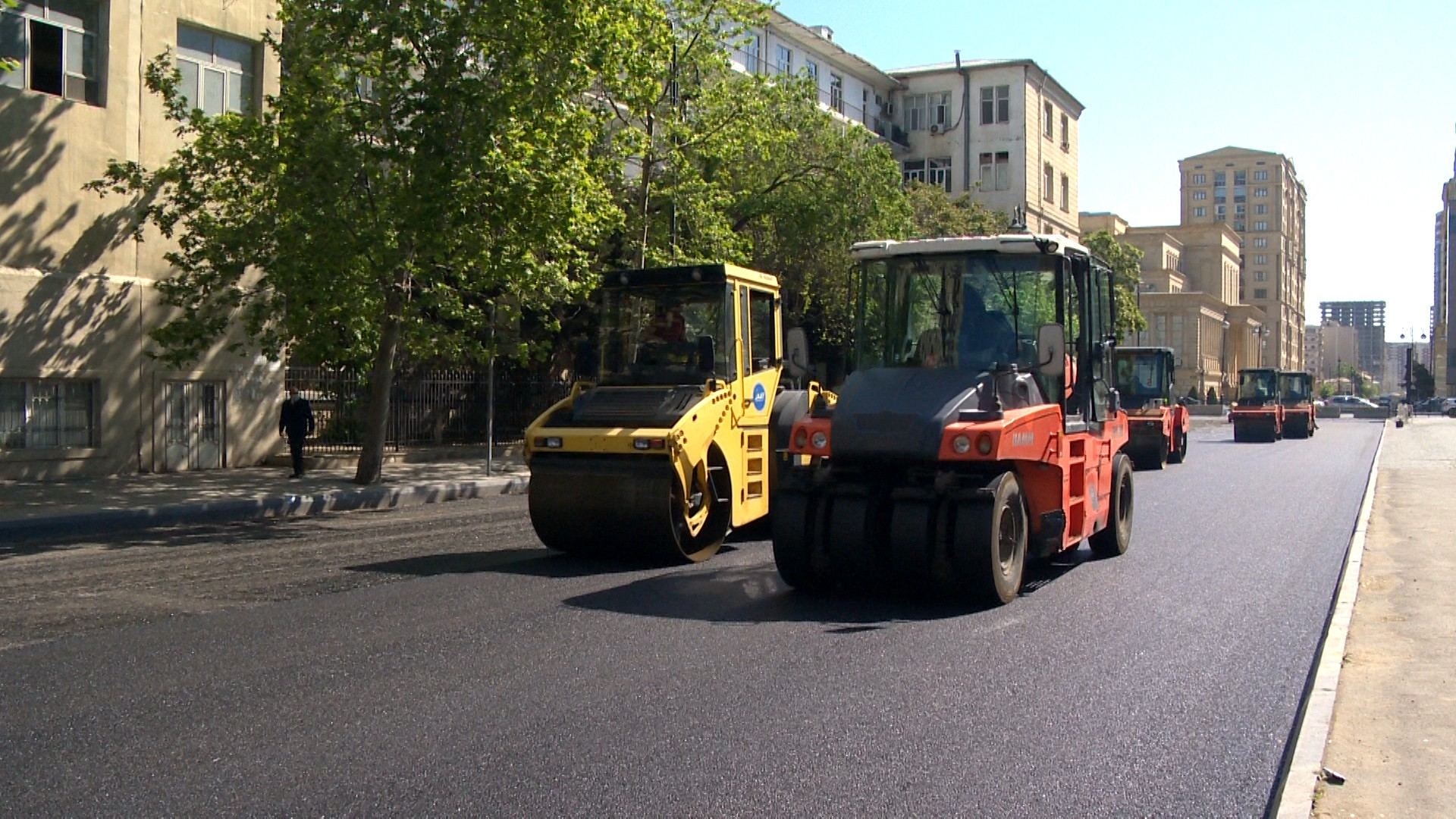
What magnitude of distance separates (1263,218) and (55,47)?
17375cm

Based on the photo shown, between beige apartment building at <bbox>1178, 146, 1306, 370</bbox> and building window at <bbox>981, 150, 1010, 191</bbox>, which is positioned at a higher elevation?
beige apartment building at <bbox>1178, 146, 1306, 370</bbox>

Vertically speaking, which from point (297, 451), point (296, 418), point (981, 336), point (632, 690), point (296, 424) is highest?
point (981, 336)

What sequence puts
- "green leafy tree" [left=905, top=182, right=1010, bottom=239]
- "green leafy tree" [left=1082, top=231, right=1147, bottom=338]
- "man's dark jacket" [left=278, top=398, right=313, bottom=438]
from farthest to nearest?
"green leafy tree" [left=1082, top=231, right=1147, bottom=338]
"green leafy tree" [left=905, top=182, right=1010, bottom=239]
"man's dark jacket" [left=278, top=398, right=313, bottom=438]

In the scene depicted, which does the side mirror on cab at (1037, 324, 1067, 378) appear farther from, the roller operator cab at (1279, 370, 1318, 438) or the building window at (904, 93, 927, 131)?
the building window at (904, 93, 927, 131)

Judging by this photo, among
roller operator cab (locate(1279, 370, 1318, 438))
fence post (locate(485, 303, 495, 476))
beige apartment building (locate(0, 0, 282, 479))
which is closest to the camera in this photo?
beige apartment building (locate(0, 0, 282, 479))

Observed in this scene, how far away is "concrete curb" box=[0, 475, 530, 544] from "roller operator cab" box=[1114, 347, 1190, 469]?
13.1 metres

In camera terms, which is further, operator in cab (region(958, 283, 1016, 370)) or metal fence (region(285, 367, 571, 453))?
metal fence (region(285, 367, 571, 453))

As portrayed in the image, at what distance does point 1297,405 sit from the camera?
162ft

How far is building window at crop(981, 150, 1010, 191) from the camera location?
2307 inches

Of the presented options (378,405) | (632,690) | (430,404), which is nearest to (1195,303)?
(430,404)

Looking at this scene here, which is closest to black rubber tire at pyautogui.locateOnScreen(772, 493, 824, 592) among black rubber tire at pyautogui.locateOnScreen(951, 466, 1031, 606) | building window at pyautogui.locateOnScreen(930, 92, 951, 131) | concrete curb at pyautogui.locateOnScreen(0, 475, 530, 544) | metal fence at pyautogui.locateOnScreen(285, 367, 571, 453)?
black rubber tire at pyautogui.locateOnScreen(951, 466, 1031, 606)

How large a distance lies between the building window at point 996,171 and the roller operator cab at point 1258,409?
16504 millimetres

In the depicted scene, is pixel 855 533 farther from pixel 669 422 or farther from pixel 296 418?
pixel 296 418

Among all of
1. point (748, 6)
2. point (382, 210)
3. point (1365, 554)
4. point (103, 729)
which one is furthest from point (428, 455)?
point (103, 729)
